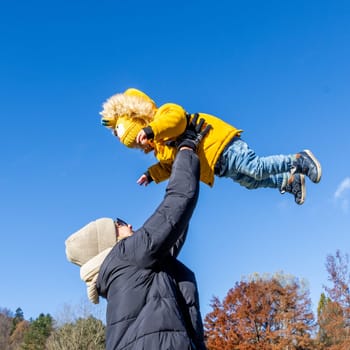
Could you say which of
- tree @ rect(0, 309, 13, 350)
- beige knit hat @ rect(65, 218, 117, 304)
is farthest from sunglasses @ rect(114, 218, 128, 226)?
tree @ rect(0, 309, 13, 350)

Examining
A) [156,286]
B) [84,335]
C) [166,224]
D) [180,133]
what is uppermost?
[84,335]

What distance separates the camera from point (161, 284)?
6.81 feet

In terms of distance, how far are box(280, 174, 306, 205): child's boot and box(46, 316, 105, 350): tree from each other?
21.2 m

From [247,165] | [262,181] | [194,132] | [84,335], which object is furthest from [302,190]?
[84,335]

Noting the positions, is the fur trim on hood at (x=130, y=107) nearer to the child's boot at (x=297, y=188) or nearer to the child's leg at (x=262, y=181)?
the child's leg at (x=262, y=181)

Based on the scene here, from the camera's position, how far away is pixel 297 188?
146 inches

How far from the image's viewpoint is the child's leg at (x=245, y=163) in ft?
11.1

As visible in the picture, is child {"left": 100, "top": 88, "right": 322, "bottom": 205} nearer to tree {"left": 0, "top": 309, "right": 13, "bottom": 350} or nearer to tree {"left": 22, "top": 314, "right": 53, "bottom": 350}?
tree {"left": 22, "top": 314, "right": 53, "bottom": 350}

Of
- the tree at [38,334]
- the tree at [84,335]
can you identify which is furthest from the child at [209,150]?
the tree at [38,334]

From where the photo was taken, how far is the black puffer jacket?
193cm

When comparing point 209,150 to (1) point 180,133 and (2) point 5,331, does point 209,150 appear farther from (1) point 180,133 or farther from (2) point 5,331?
(2) point 5,331

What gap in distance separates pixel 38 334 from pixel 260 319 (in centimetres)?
1751

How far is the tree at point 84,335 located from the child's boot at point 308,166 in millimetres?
21365

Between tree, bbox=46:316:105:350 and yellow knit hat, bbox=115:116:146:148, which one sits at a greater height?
tree, bbox=46:316:105:350
